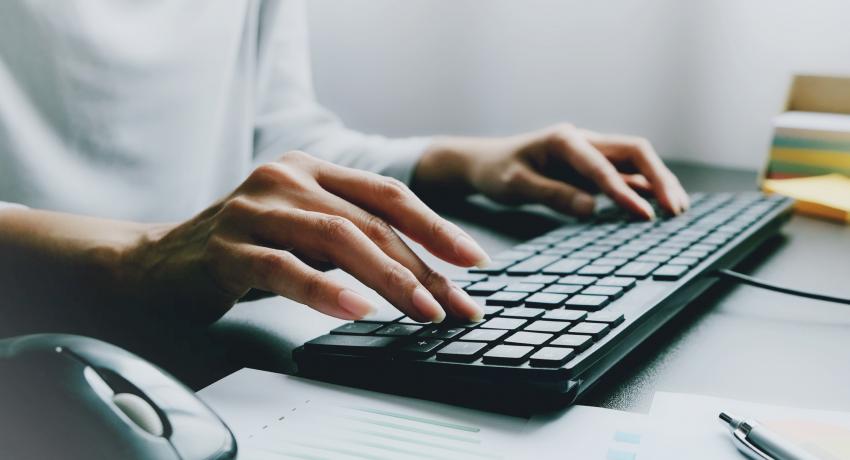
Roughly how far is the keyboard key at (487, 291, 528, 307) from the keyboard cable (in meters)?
0.20

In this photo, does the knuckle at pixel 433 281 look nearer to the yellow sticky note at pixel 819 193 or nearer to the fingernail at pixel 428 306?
the fingernail at pixel 428 306

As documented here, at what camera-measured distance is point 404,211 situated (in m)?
0.51

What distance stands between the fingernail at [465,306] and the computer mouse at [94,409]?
165 mm

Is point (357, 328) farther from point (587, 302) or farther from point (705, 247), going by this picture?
point (705, 247)

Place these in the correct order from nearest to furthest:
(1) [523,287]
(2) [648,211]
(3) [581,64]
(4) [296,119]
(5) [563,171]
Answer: (1) [523,287] < (2) [648,211] < (5) [563,171] < (4) [296,119] < (3) [581,64]

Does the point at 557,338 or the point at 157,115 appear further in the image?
the point at 157,115

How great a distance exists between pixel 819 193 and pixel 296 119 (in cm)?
62

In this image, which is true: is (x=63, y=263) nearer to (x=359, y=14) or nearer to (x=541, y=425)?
(x=541, y=425)

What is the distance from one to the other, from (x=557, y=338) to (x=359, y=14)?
3.21 feet

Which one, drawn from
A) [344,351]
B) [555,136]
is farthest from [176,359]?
[555,136]

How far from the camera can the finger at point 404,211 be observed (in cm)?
49

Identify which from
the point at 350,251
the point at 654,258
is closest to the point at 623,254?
the point at 654,258

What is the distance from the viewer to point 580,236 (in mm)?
679

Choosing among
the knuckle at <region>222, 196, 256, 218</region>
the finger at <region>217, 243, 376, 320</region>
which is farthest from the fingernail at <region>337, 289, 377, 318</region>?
the knuckle at <region>222, 196, 256, 218</region>
